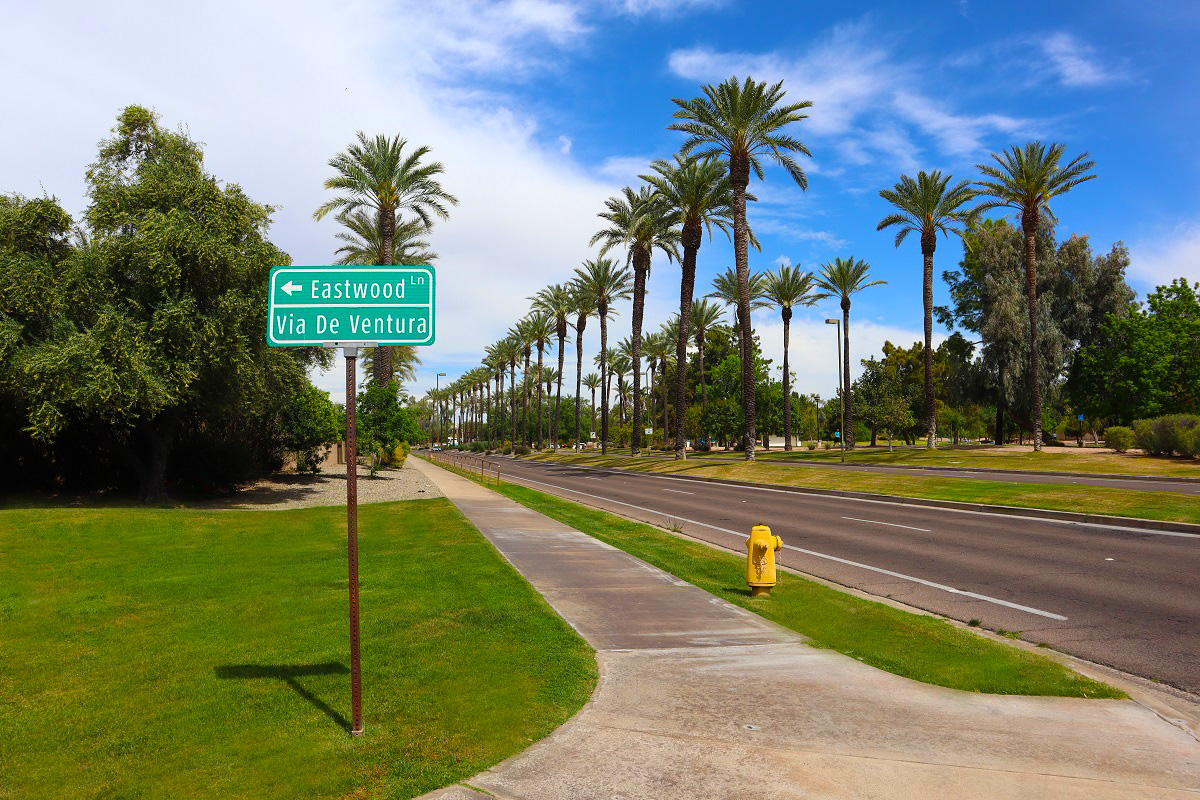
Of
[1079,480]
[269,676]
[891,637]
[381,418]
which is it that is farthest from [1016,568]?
[381,418]

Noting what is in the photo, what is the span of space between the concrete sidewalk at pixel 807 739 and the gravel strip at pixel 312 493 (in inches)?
748

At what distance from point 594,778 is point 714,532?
12.2 metres

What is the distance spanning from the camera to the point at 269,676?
586 centimetres

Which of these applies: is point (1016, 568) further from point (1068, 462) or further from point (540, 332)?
point (540, 332)

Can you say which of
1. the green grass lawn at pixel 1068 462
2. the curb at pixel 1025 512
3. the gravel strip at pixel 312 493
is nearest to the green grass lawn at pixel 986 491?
the curb at pixel 1025 512

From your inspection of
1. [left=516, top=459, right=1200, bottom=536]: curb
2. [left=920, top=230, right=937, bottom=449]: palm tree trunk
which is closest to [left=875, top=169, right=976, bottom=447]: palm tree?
[left=920, top=230, right=937, bottom=449]: palm tree trunk

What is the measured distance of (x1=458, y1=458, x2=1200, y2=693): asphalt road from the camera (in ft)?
24.6

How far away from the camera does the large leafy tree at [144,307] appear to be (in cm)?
1928

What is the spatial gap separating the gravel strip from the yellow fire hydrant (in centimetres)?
1654

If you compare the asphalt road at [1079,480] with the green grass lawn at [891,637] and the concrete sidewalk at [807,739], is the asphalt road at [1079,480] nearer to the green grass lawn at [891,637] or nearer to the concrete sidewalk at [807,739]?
the green grass lawn at [891,637]

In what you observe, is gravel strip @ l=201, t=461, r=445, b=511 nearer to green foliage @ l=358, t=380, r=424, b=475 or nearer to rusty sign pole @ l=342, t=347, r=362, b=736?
green foliage @ l=358, t=380, r=424, b=475

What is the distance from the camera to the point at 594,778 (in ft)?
13.2

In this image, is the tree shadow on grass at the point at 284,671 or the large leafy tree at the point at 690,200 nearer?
the tree shadow on grass at the point at 284,671

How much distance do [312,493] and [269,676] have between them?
24.4 metres
